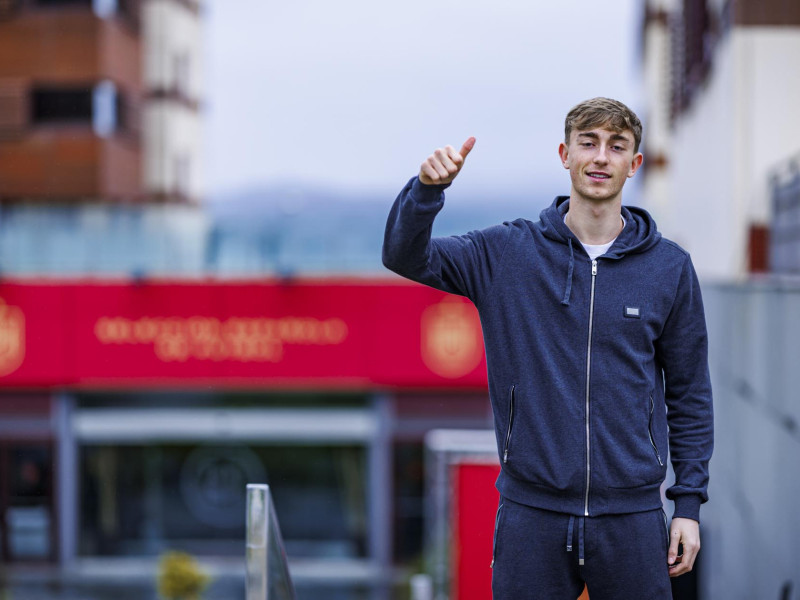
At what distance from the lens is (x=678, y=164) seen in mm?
16031

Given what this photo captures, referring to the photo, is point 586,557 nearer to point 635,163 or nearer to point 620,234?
point 620,234

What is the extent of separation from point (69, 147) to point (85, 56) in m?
1.50

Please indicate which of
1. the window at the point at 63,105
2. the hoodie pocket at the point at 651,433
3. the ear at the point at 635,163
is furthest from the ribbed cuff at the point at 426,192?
the window at the point at 63,105

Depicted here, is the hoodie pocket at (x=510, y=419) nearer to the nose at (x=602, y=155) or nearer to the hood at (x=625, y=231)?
the hood at (x=625, y=231)

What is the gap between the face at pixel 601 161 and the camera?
295cm

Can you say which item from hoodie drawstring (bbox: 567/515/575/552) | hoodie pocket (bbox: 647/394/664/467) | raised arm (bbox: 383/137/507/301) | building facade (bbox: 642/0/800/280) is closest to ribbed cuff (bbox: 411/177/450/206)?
raised arm (bbox: 383/137/507/301)

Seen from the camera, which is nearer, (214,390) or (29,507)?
(29,507)

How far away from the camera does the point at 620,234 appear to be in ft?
9.99

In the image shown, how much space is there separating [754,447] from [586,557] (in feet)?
14.1

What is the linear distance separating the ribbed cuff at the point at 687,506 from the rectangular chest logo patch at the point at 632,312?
49cm

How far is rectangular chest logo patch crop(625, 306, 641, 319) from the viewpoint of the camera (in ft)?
9.57

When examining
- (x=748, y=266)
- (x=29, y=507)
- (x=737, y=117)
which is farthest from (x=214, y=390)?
(x=748, y=266)

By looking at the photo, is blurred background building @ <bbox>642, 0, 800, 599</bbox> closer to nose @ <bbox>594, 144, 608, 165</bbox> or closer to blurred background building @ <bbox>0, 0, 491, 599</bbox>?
nose @ <bbox>594, 144, 608, 165</bbox>

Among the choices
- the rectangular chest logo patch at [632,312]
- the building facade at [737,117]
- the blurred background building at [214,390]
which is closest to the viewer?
the rectangular chest logo patch at [632,312]
